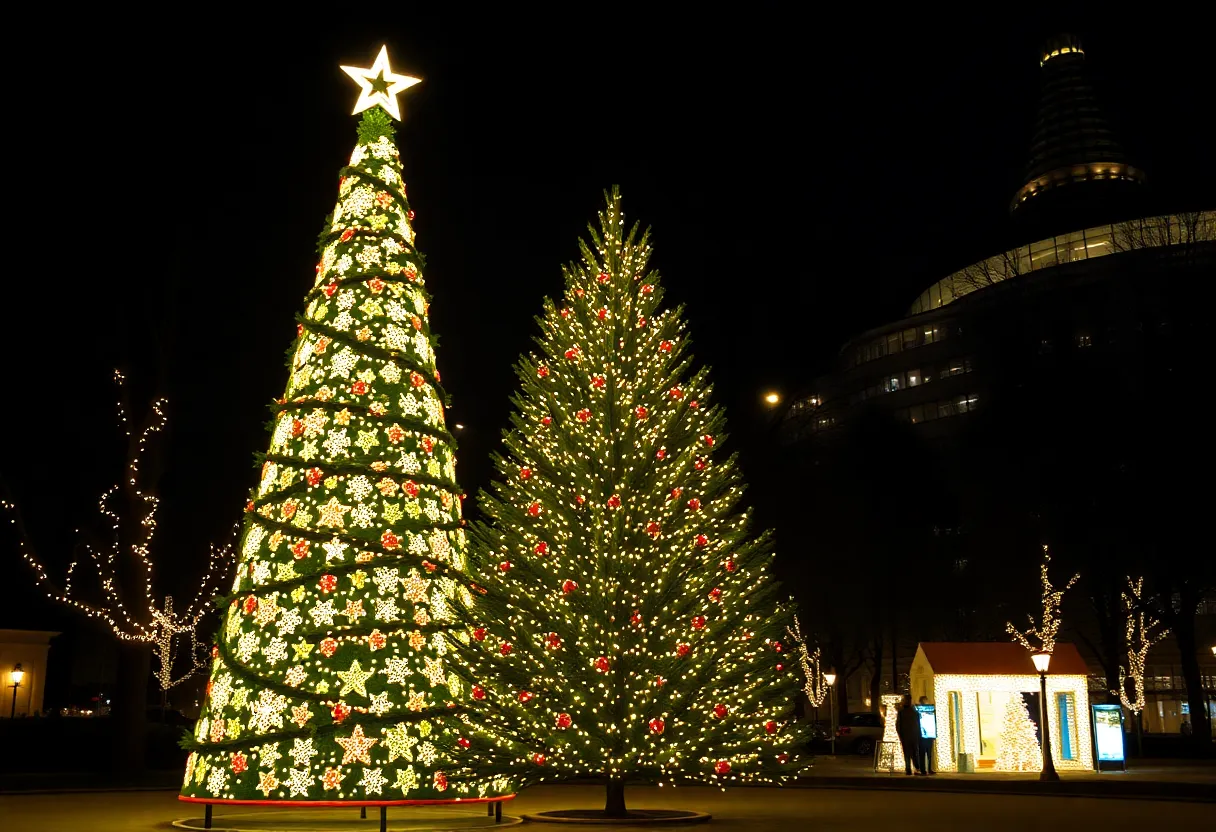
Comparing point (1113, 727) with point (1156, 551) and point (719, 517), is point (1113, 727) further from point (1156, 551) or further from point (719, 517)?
point (719, 517)

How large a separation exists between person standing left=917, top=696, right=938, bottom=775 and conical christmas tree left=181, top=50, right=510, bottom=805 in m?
16.0

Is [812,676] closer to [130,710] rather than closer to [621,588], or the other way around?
[130,710]

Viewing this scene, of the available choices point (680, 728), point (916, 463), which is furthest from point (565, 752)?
point (916, 463)

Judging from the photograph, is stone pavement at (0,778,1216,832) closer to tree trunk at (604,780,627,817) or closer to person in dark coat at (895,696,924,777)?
tree trunk at (604,780,627,817)

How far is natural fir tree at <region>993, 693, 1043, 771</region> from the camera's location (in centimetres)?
2728

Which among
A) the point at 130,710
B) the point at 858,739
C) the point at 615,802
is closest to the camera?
the point at 615,802

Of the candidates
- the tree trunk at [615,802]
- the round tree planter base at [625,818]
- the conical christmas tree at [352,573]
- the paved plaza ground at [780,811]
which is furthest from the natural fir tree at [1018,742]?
the conical christmas tree at [352,573]

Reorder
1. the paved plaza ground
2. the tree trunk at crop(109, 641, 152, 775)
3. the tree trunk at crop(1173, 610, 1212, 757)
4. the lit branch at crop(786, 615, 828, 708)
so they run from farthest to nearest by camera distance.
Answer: the lit branch at crop(786, 615, 828, 708), the tree trunk at crop(1173, 610, 1212, 757), the tree trunk at crop(109, 641, 152, 775), the paved plaza ground

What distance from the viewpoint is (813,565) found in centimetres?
4412

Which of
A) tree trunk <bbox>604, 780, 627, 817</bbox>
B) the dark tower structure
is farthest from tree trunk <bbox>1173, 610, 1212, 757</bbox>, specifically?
the dark tower structure

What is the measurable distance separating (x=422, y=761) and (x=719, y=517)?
15.9 ft

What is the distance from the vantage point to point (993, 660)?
27844 mm

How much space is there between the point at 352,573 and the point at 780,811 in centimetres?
790

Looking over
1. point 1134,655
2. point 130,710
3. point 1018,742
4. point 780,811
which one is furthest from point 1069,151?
point 780,811
